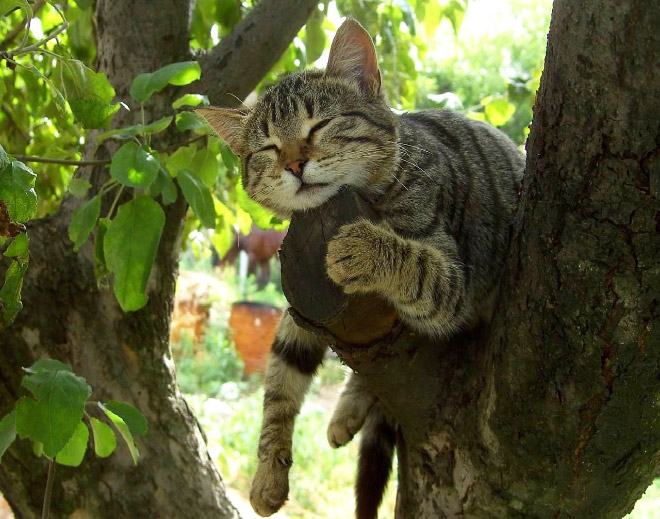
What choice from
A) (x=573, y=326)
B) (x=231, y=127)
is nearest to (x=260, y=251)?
(x=231, y=127)

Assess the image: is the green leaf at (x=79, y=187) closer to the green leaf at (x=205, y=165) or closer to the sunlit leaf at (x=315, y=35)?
the green leaf at (x=205, y=165)

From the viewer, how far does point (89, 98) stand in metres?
1.60

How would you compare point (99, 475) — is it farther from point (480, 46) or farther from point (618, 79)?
point (480, 46)

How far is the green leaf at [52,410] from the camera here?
4.37 feet

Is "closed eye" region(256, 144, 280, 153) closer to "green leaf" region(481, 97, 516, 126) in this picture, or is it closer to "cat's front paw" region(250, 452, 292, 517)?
"cat's front paw" region(250, 452, 292, 517)

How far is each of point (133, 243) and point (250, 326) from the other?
754 cm

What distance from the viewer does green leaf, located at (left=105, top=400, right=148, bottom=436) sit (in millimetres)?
1570

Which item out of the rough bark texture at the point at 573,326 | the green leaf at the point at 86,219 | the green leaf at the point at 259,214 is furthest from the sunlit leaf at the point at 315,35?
the rough bark texture at the point at 573,326

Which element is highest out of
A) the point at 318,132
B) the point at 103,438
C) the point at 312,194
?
the point at 318,132

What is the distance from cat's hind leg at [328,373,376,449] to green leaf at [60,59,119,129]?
116 centimetres

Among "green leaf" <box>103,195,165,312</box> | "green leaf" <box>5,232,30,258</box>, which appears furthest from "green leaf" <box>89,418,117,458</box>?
"green leaf" <box>5,232,30,258</box>

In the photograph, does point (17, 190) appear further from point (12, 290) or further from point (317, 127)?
point (317, 127)

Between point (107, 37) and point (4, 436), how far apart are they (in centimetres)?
147

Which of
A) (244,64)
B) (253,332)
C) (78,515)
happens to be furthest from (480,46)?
(78,515)
